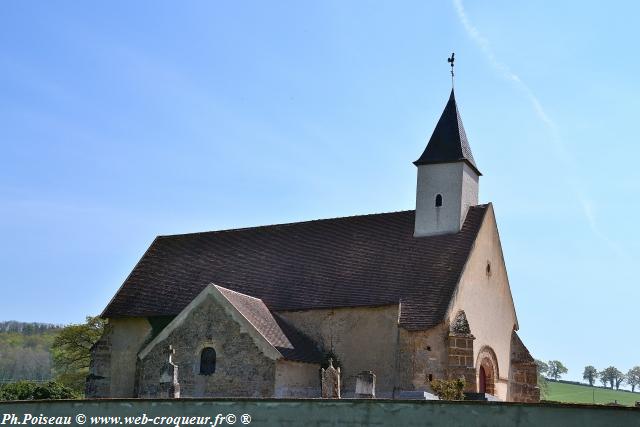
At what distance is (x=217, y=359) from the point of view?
27.5 metres

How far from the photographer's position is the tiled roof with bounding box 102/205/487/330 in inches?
1141

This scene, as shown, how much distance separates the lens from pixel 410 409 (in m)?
17.0

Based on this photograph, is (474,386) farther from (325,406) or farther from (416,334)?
(325,406)

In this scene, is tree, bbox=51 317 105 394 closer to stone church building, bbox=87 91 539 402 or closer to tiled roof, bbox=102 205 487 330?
tiled roof, bbox=102 205 487 330

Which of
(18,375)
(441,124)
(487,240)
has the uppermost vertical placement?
(441,124)

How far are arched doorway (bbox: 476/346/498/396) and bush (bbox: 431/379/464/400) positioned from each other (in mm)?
4344

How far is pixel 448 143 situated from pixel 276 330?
10185mm

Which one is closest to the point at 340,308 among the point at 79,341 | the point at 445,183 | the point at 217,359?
the point at 217,359

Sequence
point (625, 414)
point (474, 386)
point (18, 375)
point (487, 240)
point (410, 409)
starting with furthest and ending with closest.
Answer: point (18, 375), point (487, 240), point (474, 386), point (410, 409), point (625, 414)

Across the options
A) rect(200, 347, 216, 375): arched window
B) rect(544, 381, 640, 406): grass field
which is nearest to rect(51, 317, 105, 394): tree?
rect(200, 347, 216, 375): arched window

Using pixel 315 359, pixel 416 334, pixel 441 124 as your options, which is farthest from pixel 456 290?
pixel 441 124

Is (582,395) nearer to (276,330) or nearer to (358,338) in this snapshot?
(358,338)

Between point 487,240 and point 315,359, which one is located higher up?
point 487,240

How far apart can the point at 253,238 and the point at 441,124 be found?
31.0 ft
